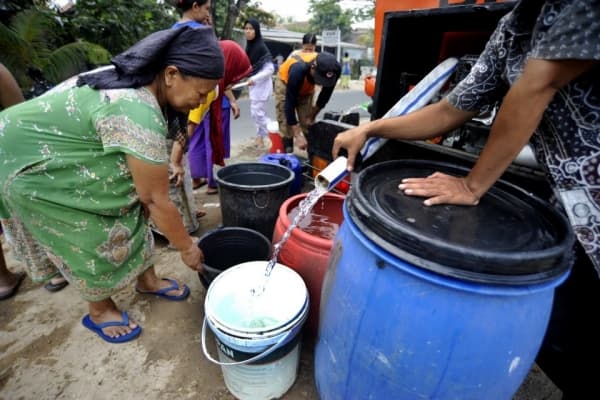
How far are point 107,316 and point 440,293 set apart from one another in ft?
6.68

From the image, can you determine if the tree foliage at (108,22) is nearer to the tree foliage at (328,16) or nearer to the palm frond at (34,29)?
the palm frond at (34,29)

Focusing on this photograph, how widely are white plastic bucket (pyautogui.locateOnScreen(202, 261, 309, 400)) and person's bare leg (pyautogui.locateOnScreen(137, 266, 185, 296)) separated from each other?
0.89 metres

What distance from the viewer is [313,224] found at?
91.7 inches

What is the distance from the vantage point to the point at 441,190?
1284 millimetres

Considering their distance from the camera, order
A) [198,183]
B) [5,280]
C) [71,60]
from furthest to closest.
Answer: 1. [71,60]
2. [198,183]
3. [5,280]

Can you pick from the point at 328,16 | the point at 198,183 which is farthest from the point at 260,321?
the point at 328,16

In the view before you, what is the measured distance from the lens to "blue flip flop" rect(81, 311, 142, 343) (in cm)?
206

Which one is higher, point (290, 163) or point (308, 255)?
point (308, 255)

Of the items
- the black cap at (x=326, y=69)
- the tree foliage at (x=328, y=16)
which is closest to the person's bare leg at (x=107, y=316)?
the black cap at (x=326, y=69)

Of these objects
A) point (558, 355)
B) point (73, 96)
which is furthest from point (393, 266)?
point (73, 96)

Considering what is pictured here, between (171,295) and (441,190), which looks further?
(171,295)

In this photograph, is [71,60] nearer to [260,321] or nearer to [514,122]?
[260,321]

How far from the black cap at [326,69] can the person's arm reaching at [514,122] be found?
3.10 m

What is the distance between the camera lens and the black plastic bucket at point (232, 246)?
2.24 metres
